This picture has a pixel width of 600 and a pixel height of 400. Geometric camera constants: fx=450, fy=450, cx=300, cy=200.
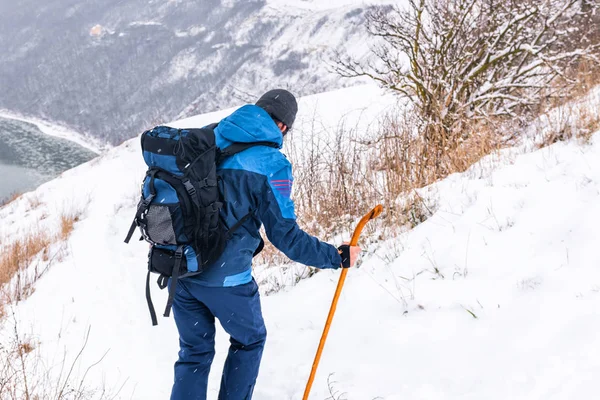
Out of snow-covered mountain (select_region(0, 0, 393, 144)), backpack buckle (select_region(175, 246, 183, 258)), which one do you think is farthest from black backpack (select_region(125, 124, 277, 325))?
snow-covered mountain (select_region(0, 0, 393, 144))

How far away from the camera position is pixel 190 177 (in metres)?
1.92

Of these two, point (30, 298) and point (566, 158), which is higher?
point (566, 158)

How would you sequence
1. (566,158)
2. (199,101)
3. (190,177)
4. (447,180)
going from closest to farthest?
1. (190,177)
2. (566,158)
3. (447,180)
4. (199,101)

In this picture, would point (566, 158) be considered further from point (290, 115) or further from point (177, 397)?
point (177, 397)

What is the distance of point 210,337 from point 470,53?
468 centimetres

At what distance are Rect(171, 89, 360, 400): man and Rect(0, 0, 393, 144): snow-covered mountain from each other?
11355 cm

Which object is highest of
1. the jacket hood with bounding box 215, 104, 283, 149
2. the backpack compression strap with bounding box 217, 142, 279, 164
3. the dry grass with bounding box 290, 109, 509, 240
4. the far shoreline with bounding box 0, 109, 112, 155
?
the jacket hood with bounding box 215, 104, 283, 149

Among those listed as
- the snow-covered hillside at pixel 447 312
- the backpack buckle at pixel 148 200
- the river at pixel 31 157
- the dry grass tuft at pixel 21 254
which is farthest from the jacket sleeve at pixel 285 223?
the river at pixel 31 157

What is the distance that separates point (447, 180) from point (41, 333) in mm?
3700

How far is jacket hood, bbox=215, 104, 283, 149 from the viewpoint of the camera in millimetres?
1961

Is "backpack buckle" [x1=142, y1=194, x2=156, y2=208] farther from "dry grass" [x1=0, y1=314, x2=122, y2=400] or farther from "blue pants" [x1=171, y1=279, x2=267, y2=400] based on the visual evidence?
"dry grass" [x1=0, y1=314, x2=122, y2=400]

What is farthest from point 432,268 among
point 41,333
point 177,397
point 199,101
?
point 199,101

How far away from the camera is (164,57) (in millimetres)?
164375

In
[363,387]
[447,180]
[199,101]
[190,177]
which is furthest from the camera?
[199,101]
